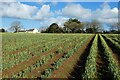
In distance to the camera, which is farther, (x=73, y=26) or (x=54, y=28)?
(x=73, y=26)

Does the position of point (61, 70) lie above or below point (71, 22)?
below

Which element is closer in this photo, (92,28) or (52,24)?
(52,24)

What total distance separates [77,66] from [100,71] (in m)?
1.56

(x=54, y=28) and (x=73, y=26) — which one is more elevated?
(x=73, y=26)

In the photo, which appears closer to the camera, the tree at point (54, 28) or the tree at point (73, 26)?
the tree at point (54, 28)

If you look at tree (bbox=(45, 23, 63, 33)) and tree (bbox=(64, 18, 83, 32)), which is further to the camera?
tree (bbox=(64, 18, 83, 32))

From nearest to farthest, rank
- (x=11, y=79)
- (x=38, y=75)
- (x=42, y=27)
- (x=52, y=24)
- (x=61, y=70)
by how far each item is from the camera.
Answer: (x=11, y=79) → (x=38, y=75) → (x=61, y=70) → (x=52, y=24) → (x=42, y=27)

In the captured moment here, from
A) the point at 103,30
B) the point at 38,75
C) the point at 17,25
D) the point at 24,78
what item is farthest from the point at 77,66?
the point at 17,25

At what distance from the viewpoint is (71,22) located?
112m

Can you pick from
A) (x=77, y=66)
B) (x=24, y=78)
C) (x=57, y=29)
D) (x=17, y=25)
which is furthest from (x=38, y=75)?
(x=17, y=25)

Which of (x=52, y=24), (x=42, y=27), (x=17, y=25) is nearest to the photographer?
(x=52, y=24)

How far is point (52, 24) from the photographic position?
103125 millimetres

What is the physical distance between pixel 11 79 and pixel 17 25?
112668 millimetres

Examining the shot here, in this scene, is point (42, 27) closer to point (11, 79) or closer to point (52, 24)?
point (52, 24)
